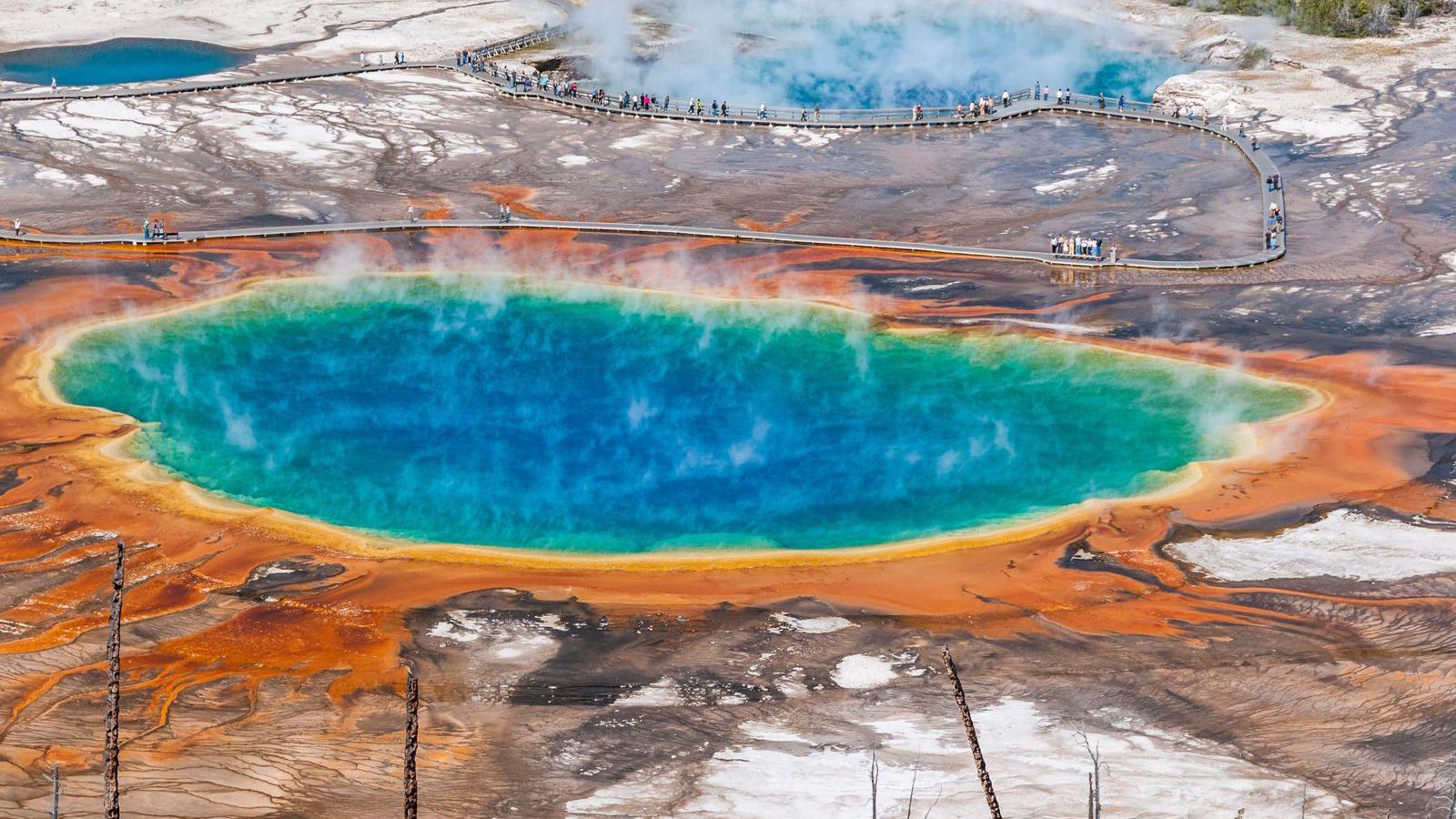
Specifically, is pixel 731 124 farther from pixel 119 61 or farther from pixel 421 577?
pixel 421 577

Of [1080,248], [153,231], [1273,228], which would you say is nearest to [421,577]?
[153,231]

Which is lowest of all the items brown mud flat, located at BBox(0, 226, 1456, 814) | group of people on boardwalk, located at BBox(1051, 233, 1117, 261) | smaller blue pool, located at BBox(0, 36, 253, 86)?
brown mud flat, located at BBox(0, 226, 1456, 814)

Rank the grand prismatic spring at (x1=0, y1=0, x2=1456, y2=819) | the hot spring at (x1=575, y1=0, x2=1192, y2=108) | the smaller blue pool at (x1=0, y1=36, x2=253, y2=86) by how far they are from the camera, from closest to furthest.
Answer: the grand prismatic spring at (x1=0, y1=0, x2=1456, y2=819), the smaller blue pool at (x1=0, y1=36, x2=253, y2=86), the hot spring at (x1=575, y1=0, x2=1192, y2=108)

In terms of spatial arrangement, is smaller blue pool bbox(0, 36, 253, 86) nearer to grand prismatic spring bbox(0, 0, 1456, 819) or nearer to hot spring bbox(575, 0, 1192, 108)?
grand prismatic spring bbox(0, 0, 1456, 819)

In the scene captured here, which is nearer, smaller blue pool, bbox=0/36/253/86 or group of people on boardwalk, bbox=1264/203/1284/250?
group of people on boardwalk, bbox=1264/203/1284/250

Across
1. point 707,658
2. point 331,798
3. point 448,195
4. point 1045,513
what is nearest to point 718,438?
point 1045,513

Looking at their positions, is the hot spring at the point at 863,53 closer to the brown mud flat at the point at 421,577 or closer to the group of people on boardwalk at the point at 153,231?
the group of people on boardwalk at the point at 153,231

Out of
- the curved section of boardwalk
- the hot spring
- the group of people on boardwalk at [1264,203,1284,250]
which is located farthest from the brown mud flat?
the hot spring
